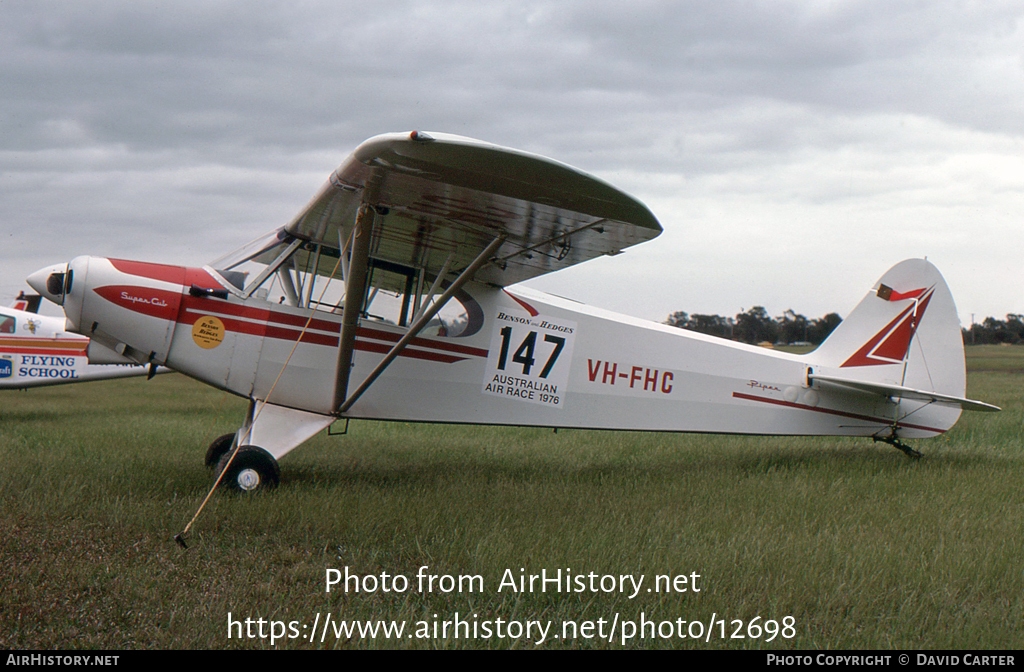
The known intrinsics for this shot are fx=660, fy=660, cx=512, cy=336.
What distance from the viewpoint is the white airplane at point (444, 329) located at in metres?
4.99

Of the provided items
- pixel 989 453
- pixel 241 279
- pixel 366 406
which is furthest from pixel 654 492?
pixel 989 453

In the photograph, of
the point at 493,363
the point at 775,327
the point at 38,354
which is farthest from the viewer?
the point at 775,327

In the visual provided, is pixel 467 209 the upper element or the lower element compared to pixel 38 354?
upper

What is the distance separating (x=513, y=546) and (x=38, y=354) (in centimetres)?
1170

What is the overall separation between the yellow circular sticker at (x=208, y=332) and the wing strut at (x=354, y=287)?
1150 mm

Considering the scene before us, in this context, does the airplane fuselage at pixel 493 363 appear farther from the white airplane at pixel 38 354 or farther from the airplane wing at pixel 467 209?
the white airplane at pixel 38 354

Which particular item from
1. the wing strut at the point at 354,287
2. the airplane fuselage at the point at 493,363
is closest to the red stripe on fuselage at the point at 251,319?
the airplane fuselage at the point at 493,363

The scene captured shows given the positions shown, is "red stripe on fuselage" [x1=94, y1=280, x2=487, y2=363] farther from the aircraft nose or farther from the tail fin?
the tail fin

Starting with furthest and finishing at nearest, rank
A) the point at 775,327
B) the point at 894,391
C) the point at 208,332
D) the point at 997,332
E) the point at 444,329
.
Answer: the point at 997,332 → the point at 775,327 → the point at 894,391 → the point at 444,329 → the point at 208,332

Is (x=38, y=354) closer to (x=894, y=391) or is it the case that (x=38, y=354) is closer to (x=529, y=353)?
(x=529, y=353)

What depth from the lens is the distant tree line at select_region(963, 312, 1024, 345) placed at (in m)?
56.3

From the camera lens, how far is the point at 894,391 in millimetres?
7504

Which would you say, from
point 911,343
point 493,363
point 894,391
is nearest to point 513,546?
point 493,363
